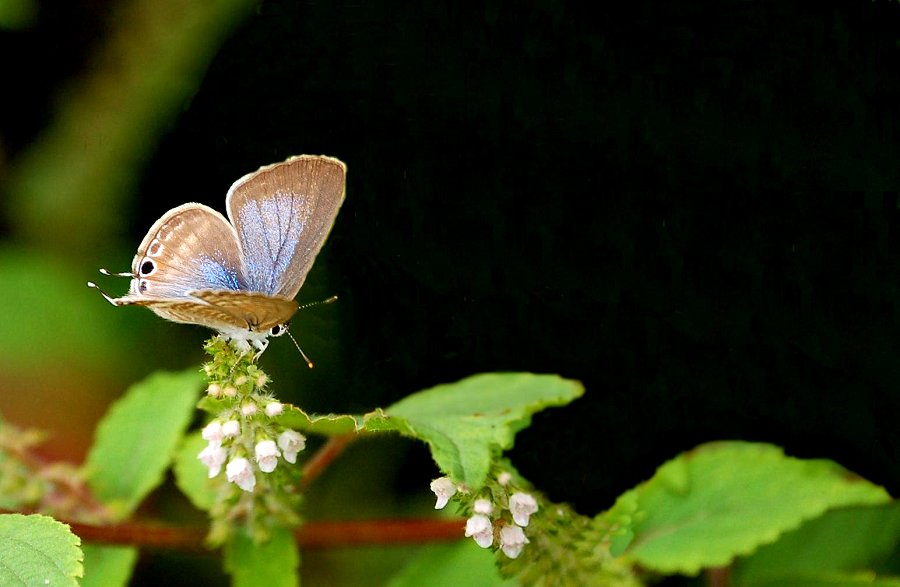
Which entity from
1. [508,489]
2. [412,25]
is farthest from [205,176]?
[508,489]

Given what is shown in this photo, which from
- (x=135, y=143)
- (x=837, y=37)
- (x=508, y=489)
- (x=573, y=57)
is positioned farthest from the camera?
(x=135, y=143)

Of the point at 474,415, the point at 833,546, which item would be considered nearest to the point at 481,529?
the point at 474,415

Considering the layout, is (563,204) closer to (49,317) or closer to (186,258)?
(186,258)

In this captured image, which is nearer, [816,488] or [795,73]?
[816,488]

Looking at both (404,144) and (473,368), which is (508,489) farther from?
(404,144)

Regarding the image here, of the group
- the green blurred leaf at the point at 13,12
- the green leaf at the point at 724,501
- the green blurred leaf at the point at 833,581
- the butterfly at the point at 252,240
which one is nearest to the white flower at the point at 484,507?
the green leaf at the point at 724,501
